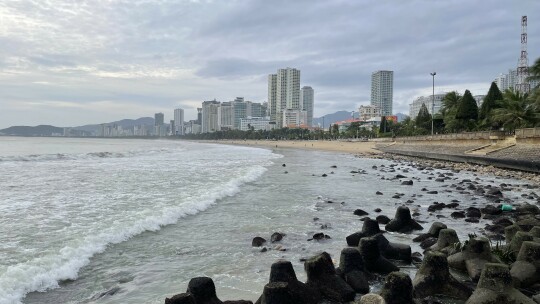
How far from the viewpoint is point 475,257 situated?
7109 mm

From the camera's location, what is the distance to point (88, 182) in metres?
22.4

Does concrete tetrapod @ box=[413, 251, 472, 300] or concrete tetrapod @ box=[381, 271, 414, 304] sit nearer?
concrete tetrapod @ box=[381, 271, 414, 304]

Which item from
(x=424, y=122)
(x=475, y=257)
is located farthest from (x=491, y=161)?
(x=424, y=122)

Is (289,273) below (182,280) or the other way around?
the other way around

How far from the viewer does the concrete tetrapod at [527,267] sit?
20.9ft

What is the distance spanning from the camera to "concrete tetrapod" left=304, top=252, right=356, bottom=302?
5.96 meters

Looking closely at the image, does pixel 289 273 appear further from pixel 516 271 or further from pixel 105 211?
pixel 105 211

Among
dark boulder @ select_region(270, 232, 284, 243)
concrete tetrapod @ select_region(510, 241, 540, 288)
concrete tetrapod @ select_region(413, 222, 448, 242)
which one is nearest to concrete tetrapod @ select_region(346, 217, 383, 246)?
concrete tetrapod @ select_region(413, 222, 448, 242)

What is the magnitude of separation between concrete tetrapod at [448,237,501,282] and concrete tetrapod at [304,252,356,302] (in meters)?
2.24

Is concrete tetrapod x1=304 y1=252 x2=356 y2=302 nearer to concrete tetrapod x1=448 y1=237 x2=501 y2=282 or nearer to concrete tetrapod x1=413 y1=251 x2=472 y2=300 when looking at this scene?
concrete tetrapod x1=413 y1=251 x2=472 y2=300

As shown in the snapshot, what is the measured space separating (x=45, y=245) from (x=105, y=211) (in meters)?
4.33

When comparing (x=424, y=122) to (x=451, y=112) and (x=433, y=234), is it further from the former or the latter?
(x=433, y=234)

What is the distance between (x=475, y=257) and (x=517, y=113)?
139 feet

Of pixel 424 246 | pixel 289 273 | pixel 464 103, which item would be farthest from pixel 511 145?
pixel 289 273
